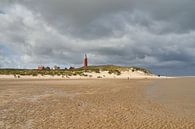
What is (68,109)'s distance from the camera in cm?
1636

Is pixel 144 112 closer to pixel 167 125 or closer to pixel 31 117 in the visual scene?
pixel 167 125

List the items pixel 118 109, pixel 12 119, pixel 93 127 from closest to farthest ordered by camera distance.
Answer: pixel 93 127, pixel 12 119, pixel 118 109

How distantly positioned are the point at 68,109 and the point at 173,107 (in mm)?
6449

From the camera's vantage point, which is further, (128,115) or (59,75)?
(59,75)

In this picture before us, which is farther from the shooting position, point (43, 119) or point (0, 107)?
point (0, 107)

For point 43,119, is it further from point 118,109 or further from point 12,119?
point 118,109

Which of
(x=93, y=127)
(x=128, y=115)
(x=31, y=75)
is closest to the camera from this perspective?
(x=93, y=127)

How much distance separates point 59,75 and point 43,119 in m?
67.7

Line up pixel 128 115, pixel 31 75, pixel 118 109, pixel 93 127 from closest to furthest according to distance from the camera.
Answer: pixel 93 127 → pixel 128 115 → pixel 118 109 → pixel 31 75

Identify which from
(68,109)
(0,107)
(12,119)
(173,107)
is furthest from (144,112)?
(0,107)

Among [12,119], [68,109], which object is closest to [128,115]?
[68,109]

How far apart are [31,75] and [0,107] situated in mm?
62599

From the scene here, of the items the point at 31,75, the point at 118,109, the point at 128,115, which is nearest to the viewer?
the point at 128,115

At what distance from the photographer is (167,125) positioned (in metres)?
11.6
